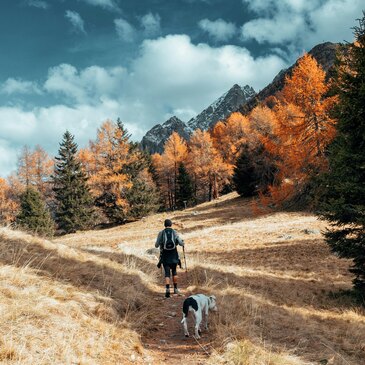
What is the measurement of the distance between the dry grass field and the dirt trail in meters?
0.02

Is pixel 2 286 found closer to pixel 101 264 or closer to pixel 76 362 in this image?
pixel 76 362

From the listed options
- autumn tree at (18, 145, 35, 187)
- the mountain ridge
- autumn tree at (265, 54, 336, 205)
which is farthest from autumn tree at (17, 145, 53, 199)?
the mountain ridge

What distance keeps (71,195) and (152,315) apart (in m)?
36.9

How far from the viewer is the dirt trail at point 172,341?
5.09 metres

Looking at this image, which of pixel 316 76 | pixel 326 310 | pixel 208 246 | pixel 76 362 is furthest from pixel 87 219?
pixel 76 362

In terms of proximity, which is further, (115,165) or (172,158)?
(172,158)

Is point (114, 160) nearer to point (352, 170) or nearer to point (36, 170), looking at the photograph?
point (36, 170)

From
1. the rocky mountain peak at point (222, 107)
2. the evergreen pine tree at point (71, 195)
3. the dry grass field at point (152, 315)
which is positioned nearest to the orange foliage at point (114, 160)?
the evergreen pine tree at point (71, 195)

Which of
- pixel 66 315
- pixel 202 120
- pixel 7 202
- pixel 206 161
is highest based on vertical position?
pixel 202 120

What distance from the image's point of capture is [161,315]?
7.11m

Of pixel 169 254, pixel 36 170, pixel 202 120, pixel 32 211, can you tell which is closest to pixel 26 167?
pixel 36 170

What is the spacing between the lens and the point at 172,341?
227 inches

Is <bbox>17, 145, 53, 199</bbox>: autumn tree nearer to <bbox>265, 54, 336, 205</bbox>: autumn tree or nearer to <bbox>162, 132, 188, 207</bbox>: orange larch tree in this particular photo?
<bbox>162, 132, 188, 207</bbox>: orange larch tree

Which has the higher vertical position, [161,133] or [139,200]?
[161,133]
